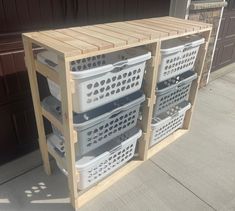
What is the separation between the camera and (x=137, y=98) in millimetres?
1792

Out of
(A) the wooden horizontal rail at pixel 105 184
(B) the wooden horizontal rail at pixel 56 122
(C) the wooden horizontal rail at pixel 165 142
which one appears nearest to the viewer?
(B) the wooden horizontal rail at pixel 56 122

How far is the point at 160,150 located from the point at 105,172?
0.70 metres

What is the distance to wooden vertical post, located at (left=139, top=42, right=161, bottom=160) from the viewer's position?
172 centimetres

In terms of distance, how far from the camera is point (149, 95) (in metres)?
1.88

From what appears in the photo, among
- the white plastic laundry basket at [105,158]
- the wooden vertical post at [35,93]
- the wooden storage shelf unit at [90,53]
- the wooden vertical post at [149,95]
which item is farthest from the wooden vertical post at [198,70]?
the wooden vertical post at [35,93]

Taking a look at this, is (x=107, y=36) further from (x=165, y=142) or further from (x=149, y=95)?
(x=165, y=142)

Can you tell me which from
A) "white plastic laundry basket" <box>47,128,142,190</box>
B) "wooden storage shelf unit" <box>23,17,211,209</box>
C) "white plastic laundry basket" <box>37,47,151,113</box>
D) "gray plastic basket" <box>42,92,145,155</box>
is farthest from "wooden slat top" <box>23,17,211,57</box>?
"white plastic laundry basket" <box>47,128,142,190</box>

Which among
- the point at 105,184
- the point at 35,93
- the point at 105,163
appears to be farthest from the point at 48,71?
the point at 105,184

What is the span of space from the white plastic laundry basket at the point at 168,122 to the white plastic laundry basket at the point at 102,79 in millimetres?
584

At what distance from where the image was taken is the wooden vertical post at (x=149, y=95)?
1.72m

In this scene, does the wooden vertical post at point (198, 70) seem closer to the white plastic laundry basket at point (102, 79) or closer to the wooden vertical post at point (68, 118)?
the white plastic laundry basket at point (102, 79)

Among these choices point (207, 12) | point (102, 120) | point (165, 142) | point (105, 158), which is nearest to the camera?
point (102, 120)

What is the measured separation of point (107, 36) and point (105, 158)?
2.83ft

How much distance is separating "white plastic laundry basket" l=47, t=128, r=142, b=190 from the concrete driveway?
161mm
